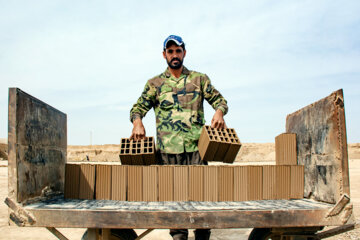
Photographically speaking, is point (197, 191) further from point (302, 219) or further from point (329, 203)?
point (329, 203)

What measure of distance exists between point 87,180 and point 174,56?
4.96 feet

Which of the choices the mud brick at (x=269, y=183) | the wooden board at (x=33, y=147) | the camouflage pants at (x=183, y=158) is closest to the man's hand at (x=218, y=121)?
the camouflage pants at (x=183, y=158)

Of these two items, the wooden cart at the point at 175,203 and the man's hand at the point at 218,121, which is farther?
the man's hand at the point at 218,121

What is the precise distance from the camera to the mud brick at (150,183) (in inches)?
109

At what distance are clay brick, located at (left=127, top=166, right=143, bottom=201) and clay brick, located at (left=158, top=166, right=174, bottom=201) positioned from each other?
16cm

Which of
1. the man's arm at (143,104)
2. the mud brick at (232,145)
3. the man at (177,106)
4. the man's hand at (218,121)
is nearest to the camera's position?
the mud brick at (232,145)

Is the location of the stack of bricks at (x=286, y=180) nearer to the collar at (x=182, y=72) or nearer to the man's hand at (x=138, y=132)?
the man's hand at (x=138, y=132)

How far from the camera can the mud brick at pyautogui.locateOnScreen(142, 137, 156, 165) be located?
10.4 feet

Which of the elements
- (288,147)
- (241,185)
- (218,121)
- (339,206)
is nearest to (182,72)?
(218,121)

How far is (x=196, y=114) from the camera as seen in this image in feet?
11.4

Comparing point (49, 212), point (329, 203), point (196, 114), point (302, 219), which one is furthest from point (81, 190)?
point (329, 203)

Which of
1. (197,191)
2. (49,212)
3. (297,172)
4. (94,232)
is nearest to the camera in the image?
(49,212)

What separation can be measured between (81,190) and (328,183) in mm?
1940

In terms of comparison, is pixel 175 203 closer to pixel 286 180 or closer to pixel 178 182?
pixel 178 182
